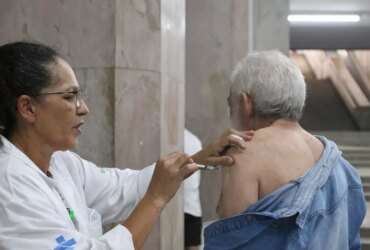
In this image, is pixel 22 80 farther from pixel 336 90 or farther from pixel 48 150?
pixel 336 90

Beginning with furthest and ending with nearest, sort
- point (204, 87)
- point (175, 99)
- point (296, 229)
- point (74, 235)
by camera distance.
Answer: point (204, 87) < point (175, 99) < point (296, 229) < point (74, 235)

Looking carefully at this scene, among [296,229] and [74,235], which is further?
[296,229]

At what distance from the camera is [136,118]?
9.63 feet

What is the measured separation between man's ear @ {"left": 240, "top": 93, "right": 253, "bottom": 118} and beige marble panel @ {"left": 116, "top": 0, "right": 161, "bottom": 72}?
0.98 meters

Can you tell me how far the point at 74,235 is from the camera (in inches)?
66.8

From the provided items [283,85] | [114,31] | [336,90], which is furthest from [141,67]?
[336,90]

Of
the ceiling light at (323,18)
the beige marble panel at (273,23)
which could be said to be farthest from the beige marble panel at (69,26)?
the ceiling light at (323,18)

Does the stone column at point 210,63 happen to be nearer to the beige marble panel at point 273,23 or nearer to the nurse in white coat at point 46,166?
the beige marble panel at point 273,23

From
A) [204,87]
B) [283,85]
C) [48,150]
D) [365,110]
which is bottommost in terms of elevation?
[365,110]

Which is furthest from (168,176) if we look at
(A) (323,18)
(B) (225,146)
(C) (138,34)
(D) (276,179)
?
(A) (323,18)

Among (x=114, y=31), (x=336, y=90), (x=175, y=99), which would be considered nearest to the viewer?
(x=114, y=31)

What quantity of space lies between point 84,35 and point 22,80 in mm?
1135

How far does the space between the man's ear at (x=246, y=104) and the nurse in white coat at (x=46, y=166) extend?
87 millimetres

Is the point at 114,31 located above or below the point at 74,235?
above
